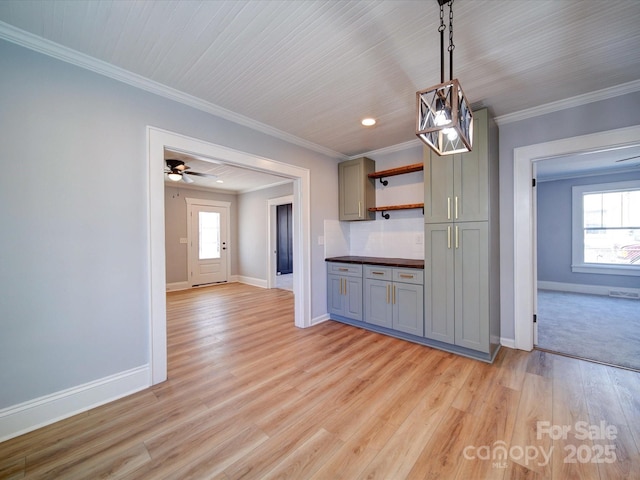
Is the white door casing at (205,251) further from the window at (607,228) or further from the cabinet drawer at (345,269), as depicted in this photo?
the window at (607,228)

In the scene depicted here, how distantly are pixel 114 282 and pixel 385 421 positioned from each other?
7.71 ft

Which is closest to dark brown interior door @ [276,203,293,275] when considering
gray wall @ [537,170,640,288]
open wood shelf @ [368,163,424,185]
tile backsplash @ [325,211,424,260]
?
tile backsplash @ [325,211,424,260]

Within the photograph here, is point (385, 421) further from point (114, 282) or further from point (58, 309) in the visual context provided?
point (58, 309)

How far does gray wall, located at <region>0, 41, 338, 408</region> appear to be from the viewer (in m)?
1.70

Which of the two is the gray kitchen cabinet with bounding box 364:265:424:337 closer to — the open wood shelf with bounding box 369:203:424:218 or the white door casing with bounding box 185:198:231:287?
the open wood shelf with bounding box 369:203:424:218

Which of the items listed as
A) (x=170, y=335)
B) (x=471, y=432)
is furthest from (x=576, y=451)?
(x=170, y=335)

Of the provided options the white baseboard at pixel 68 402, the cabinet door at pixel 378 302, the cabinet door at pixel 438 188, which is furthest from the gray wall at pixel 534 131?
the white baseboard at pixel 68 402

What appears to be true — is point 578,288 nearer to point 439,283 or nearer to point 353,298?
point 439,283

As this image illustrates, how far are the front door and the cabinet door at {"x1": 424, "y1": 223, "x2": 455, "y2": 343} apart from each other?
585 centimetres

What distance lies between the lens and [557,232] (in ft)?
19.3

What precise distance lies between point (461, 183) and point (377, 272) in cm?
144

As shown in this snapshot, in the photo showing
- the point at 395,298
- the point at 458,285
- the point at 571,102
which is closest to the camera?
the point at 571,102

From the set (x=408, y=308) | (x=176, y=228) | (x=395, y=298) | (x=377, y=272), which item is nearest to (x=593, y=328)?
(x=408, y=308)

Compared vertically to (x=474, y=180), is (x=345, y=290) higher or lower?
lower
